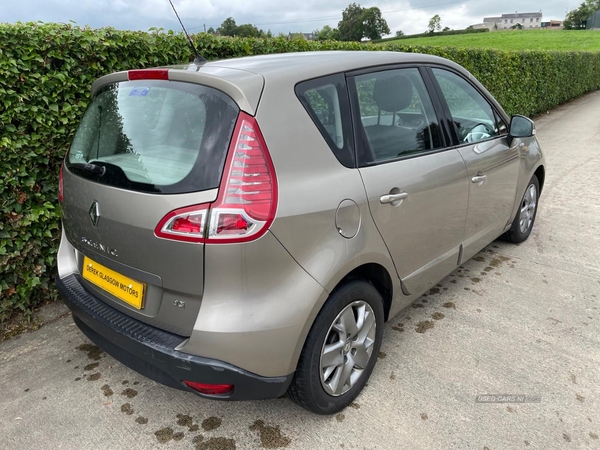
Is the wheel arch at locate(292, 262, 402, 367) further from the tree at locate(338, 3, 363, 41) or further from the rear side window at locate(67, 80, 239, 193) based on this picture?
the tree at locate(338, 3, 363, 41)

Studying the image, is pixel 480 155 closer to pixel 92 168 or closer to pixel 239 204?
pixel 239 204

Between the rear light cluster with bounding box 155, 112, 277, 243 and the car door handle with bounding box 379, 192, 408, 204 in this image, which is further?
the car door handle with bounding box 379, 192, 408, 204

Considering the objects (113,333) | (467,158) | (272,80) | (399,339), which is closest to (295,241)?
(272,80)

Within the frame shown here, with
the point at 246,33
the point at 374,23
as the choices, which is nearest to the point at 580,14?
the point at 374,23

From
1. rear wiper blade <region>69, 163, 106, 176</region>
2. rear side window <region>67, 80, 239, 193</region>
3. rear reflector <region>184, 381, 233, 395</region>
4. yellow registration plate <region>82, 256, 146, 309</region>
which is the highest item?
rear side window <region>67, 80, 239, 193</region>

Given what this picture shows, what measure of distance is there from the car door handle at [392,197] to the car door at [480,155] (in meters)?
0.81

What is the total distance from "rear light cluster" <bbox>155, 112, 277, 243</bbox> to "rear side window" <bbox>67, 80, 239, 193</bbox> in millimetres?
52

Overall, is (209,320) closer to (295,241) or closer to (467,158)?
(295,241)

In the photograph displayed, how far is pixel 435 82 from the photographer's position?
289cm

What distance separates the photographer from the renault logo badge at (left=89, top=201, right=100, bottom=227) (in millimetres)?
2018

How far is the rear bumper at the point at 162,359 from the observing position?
5.83ft

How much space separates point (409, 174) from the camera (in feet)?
7.93

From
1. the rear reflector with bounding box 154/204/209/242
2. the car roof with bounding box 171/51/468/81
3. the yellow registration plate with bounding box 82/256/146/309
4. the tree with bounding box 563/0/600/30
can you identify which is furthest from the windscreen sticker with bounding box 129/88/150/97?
the tree with bounding box 563/0/600/30

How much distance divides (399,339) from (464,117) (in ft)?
5.18
